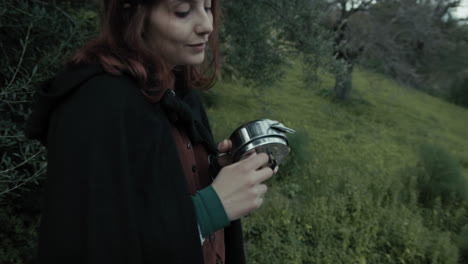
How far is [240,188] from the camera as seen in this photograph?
111 cm

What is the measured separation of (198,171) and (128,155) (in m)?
0.39

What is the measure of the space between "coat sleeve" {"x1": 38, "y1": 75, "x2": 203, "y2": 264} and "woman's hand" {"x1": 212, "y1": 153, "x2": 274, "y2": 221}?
11cm

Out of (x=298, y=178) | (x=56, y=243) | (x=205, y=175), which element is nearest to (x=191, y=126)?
(x=205, y=175)

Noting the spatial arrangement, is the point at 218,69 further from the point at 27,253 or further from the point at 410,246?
the point at 410,246

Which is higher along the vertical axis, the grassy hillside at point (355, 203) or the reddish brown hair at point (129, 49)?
the reddish brown hair at point (129, 49)

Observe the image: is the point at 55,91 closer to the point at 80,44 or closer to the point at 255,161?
the point at 255,161

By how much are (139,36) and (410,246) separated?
4.25 meters

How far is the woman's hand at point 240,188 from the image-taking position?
3.60ft

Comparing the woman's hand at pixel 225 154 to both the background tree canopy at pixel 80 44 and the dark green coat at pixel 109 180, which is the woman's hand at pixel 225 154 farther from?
the background tree canopy at pixel 80 44

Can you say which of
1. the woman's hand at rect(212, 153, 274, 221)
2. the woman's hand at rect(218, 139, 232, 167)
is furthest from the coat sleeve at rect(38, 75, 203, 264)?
the woman's hand at rect(218, 139, 232, 167)

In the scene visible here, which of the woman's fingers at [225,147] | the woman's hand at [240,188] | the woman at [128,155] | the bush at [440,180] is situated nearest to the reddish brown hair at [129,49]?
the woman at [128,155]

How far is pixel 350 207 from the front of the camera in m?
4.85

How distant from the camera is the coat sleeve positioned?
97 cm

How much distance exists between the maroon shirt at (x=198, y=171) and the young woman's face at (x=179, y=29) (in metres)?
0.25
